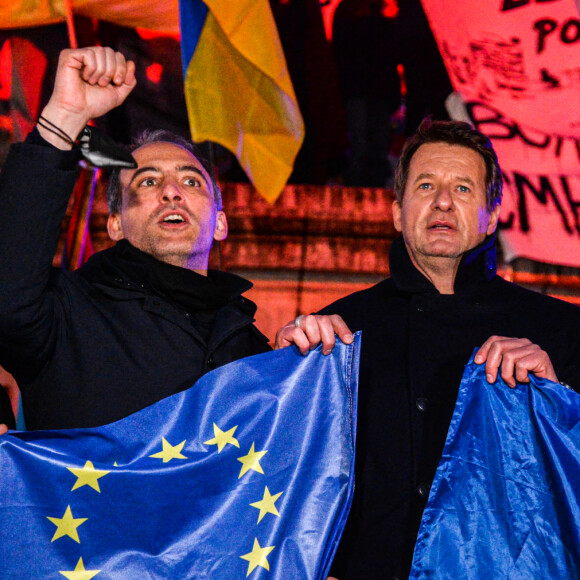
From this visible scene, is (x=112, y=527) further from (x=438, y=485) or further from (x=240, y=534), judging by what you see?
(x=438, y=485)

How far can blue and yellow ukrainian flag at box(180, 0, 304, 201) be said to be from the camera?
16.0ft

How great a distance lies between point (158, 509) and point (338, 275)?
12.3 feet

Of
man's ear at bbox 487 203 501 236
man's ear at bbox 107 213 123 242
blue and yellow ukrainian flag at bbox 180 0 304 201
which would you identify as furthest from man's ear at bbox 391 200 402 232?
blue and yellow ukrainian flag at bbox 180 0 304 201

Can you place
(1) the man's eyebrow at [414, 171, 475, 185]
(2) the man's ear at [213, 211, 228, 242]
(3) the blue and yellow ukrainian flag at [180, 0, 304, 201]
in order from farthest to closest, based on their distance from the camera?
(3) the blue and yellow ukrainian flag at [180, 0, 304, 201]
(2) the man's ear at [213, 211, 228, 242]
(1) the man's eyebrow at [414, 171, 475, 185]

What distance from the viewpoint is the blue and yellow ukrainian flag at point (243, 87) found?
16.0 feet

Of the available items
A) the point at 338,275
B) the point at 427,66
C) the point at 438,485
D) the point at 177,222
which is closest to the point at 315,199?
the point at 338,275

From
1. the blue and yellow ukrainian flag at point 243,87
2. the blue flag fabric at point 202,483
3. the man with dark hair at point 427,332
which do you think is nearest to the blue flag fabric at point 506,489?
the man with dark hair at point 427,332

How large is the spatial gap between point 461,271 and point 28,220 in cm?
137

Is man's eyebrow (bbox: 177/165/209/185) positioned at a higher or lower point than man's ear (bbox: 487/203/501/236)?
higher

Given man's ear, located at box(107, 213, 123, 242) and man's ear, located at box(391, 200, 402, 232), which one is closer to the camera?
man's ear, located at box(391, 200, 402, 232)

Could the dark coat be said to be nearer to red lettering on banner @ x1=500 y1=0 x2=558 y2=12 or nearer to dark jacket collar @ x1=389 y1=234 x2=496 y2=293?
dark jacket collar @ x1=389 y1=234 x2=496 y2=293

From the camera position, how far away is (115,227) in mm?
3010

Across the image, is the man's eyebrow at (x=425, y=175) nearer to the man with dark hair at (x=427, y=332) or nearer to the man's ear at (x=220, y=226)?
the man with dark hair at (x=427, y=332)

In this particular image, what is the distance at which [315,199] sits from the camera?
5762mm
